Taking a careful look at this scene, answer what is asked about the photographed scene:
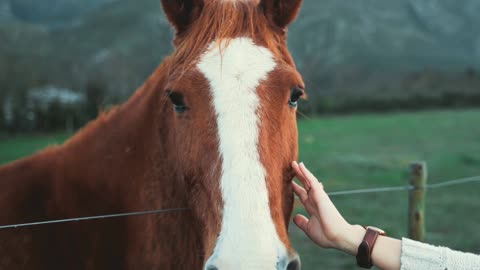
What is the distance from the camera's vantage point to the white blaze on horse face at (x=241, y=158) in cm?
185

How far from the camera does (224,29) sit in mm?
2445

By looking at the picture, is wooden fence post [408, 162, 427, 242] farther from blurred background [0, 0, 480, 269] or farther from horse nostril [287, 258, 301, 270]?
horse nostril [287, 258, 301, 270]

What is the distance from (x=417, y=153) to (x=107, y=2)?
155 meters

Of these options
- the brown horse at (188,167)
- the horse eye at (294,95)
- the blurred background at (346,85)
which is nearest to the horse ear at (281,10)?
the brown horse at (188,167)

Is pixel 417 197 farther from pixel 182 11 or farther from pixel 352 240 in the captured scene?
pixel 182 11

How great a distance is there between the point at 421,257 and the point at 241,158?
3.32 ft

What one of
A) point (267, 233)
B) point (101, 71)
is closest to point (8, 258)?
point (267, 233)

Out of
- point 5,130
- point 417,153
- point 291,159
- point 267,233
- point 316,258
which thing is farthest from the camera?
point 5,130

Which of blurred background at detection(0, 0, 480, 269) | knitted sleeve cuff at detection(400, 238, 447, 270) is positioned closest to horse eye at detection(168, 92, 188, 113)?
blurred background at detection(0, 0, 480, 269)

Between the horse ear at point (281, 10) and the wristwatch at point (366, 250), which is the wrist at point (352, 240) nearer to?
the wristwatch at point (366, 250)

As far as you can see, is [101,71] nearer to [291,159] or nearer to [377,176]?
[377,176]

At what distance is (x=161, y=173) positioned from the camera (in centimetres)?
288

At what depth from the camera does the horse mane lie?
2453 mm

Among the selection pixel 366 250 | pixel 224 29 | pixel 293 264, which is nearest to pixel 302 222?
pixel 366 250
